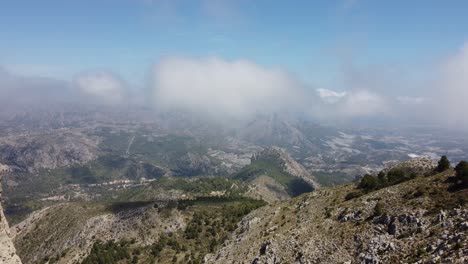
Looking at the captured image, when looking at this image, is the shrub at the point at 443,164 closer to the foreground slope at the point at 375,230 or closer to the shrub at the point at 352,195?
the foreground slope at the point at 375,230

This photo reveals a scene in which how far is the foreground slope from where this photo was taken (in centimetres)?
5197

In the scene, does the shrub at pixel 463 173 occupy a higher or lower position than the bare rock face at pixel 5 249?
higher

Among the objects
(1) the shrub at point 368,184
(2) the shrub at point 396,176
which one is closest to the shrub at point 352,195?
(1) the shrub at point 368,184

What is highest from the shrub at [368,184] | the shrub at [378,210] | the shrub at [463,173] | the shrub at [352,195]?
the shrub at [463,173]

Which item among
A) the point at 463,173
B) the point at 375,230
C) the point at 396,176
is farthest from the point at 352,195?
the point at 463,173

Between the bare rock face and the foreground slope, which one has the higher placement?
the foreground slope

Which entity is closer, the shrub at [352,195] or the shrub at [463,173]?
the shrub at [463,173]

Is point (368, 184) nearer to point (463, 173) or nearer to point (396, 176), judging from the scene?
point (396, 176)

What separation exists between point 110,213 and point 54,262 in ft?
125

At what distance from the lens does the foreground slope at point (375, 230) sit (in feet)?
171

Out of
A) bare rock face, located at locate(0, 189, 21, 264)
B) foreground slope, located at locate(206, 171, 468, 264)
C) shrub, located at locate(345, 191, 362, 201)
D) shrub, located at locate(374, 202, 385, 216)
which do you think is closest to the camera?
foreground slope, located at locate(206, 171, 468, 264)

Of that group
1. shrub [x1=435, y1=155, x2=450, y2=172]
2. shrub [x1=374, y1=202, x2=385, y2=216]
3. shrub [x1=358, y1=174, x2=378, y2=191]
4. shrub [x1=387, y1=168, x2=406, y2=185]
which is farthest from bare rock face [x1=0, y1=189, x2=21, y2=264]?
shrub [x1=435, y1=155, x2=450, y2=172]

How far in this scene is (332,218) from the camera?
77.4 metres

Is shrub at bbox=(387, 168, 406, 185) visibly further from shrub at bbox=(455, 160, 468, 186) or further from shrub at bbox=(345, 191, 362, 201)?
shrub at bbox=(455, 160, 468, 186)
